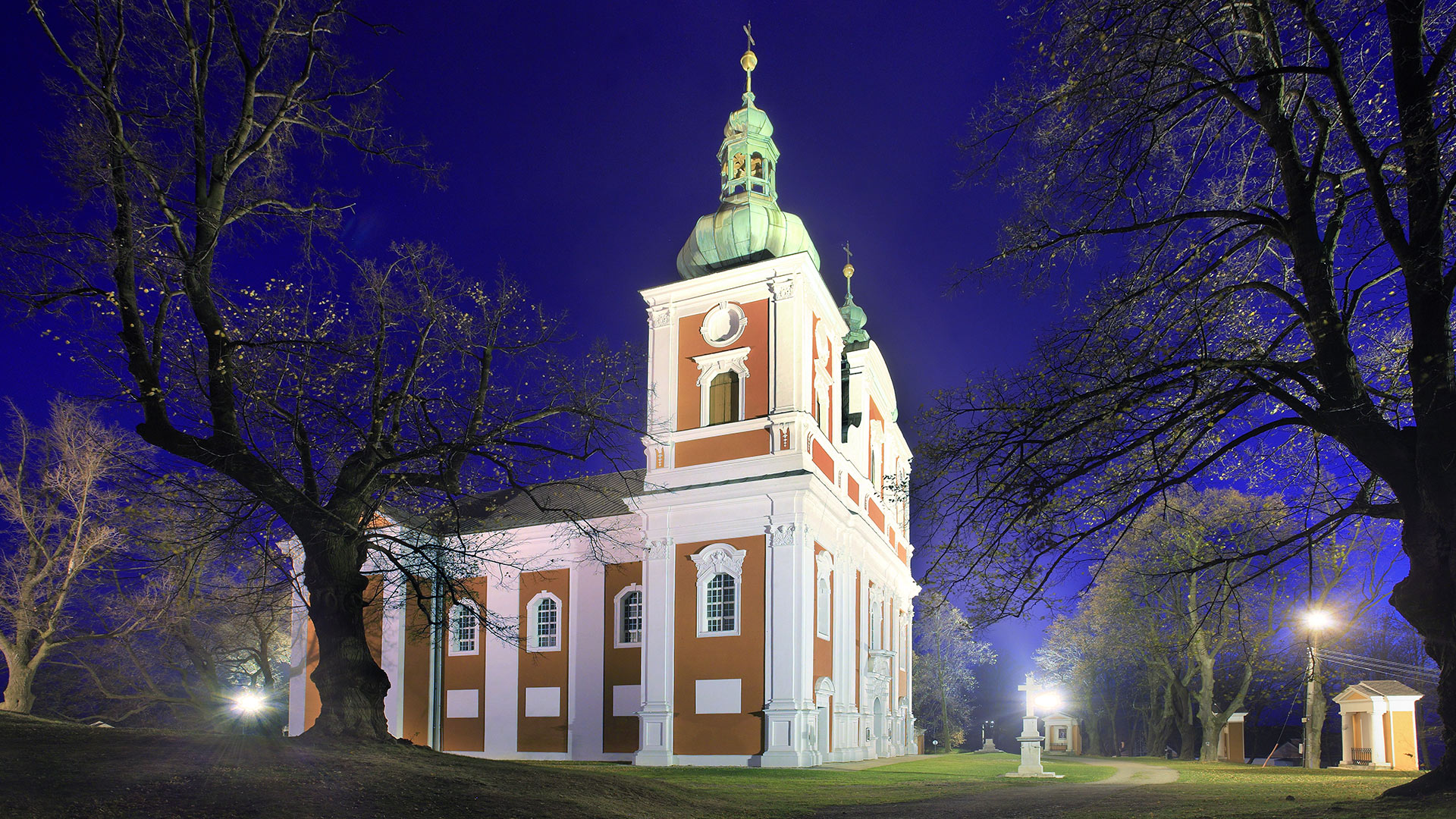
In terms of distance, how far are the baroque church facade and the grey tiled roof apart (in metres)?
13.4

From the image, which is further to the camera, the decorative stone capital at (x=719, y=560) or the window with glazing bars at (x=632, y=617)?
the window with glazing bars at (x=632, y=617)

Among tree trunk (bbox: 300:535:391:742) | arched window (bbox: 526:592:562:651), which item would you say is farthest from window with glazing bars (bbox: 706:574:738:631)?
tree trunk (bbox: 300:535:391:742)

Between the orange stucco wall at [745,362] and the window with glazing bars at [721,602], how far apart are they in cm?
348

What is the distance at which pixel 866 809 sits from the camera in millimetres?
10758

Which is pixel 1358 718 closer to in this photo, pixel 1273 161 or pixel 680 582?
pixel 680 582

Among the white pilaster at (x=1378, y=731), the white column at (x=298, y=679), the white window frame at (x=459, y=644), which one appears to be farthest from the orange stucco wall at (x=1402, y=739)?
the white column at (x=298, y=679)

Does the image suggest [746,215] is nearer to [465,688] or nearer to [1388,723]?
[465,688]

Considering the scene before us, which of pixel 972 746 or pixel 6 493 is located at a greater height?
pixel 6 493

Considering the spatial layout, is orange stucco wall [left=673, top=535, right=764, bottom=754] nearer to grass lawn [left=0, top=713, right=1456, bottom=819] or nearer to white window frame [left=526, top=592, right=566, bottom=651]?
white window frame [left=526, top=592, right=566, bottom=651]

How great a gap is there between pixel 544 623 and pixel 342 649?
18.4 meters

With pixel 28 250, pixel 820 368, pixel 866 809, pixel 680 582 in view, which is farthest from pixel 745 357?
pixel 28 250

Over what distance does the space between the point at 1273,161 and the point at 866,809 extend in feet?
25.6

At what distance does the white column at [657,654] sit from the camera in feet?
80.0

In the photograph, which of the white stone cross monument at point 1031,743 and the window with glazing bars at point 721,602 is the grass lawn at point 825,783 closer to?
the white stone cross monument at point 1031,743
